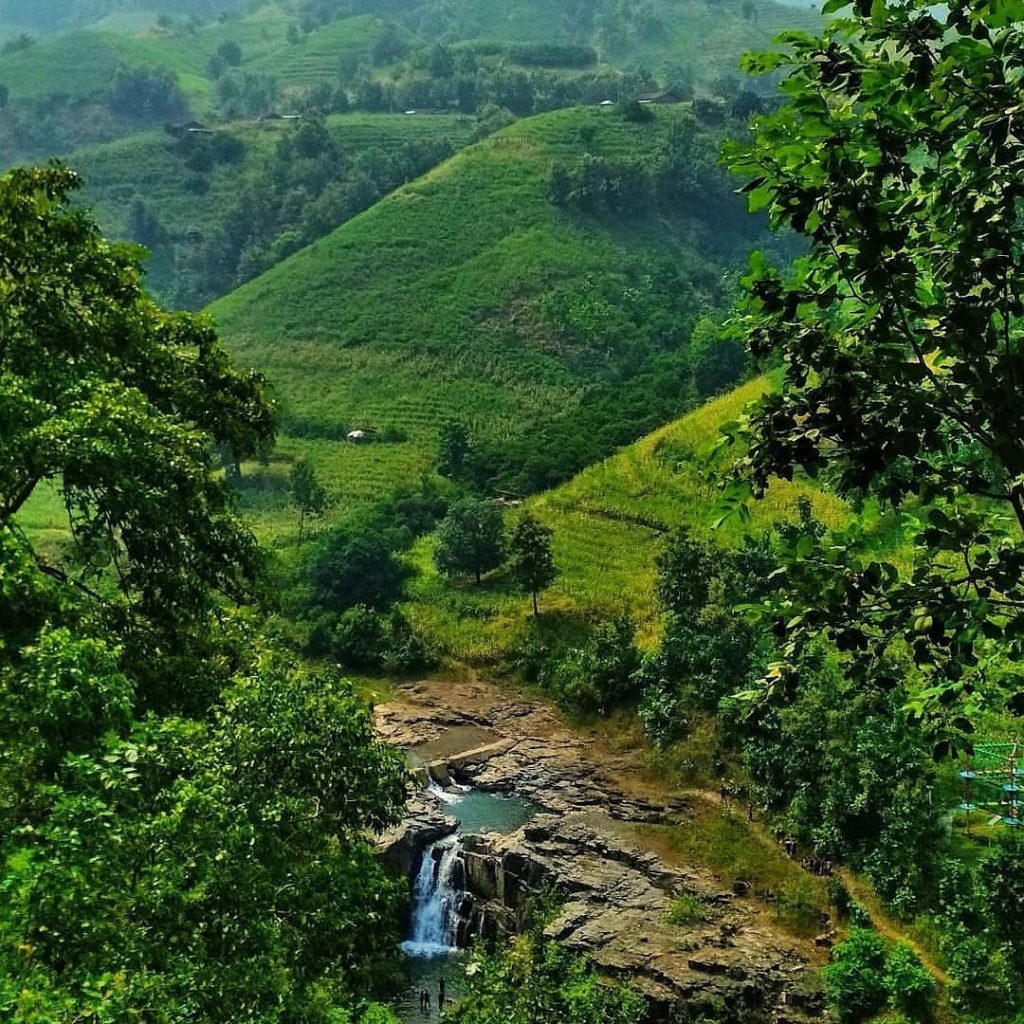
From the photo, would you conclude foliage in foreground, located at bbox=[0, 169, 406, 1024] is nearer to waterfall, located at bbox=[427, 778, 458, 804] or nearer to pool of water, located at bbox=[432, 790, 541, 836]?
pool of water, located at bbox=[432, 790, 541, 836]

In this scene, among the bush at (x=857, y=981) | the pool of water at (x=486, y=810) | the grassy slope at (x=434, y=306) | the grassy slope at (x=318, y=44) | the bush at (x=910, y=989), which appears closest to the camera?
the bush at (x=910, y=989)

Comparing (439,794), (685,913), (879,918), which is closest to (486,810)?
(439,794)

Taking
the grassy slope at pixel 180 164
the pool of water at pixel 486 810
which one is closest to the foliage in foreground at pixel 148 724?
the pool of water at pixel 486 810

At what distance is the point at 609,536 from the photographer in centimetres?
4034

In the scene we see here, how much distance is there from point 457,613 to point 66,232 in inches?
1078

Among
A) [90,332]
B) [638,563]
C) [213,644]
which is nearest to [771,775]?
[638,563]

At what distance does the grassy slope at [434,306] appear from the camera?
58.5m

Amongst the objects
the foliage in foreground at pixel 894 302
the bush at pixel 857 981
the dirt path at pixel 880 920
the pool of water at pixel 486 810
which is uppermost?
the foliage in foreground at pixel 894 302

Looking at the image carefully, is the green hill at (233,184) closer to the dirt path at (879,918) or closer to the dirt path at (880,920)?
the dirt path at (879,918)

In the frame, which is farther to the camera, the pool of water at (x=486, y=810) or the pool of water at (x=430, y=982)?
the pool of water at (x=486, y=810)

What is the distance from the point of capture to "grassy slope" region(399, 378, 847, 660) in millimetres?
35438

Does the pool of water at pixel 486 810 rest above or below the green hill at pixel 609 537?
below

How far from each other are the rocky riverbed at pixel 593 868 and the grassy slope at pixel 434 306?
841 inches

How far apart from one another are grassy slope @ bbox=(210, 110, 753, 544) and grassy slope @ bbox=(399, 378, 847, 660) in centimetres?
1149
